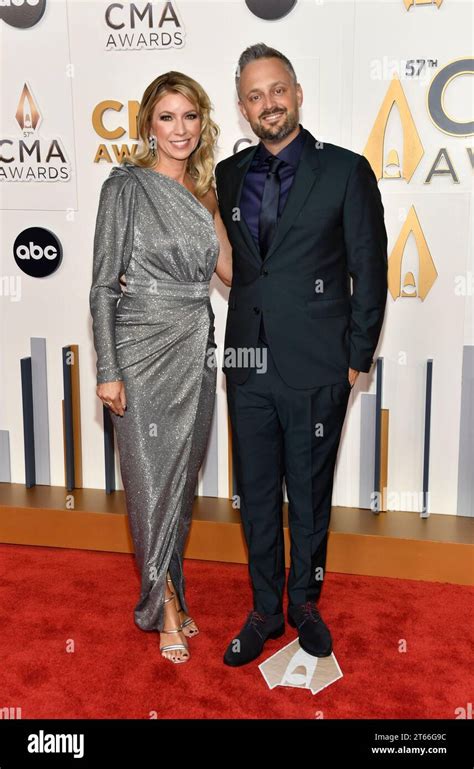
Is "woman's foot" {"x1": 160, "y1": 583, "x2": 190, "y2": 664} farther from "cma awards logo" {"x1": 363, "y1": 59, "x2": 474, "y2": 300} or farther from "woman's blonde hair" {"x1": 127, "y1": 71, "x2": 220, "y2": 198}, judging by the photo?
"cma awards logo" {"x1": 363, "y1": 59, "x2": 474, "y2": 300}

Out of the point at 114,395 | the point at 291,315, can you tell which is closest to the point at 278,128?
the point at 291,315

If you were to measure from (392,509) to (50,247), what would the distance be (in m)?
1.75

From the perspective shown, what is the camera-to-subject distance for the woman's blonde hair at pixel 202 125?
2410 millimetres

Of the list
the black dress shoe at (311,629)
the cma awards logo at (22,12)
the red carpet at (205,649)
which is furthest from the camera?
the cma awards logo at (22,12)

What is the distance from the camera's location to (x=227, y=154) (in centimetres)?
331

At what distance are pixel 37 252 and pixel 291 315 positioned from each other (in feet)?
5.04

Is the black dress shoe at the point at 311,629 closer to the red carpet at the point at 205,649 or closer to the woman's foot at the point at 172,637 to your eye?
the red carpet at the point at 205,649

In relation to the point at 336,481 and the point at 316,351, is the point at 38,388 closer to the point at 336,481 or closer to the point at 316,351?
the point at 336,481

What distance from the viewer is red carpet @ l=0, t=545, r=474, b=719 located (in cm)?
232

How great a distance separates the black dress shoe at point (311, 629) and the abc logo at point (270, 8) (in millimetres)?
2096

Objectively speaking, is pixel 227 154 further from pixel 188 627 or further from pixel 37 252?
pixel 188 627

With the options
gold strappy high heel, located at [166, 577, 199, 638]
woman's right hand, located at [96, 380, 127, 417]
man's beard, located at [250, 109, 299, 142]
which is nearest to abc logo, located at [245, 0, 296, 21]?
man's beard, located at [250, 109, 299, 142]

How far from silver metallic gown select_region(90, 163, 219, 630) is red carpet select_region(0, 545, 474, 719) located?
210 mm

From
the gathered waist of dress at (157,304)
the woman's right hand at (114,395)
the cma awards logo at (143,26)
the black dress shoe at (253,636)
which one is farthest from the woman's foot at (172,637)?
the cma awards logo at (143,26)
